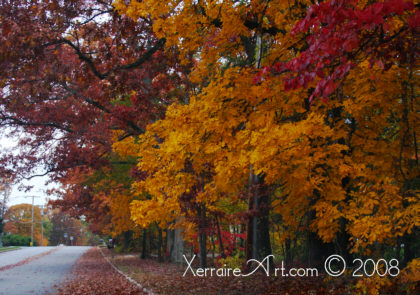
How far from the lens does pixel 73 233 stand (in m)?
105

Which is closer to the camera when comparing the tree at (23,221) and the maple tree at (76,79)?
the maple tree at (76,79)

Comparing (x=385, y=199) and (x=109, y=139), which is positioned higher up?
(x=109, y=139)

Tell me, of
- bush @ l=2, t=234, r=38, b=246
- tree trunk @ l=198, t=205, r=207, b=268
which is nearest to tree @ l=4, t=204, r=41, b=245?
bush @ l=2, t=234, r=38, b=246

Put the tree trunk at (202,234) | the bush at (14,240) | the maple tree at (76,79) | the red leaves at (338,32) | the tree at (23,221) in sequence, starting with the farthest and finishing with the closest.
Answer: the tree at (23,221), the bush at (14,240), the tree trunk at (202,234), the maple tree at (76,79), the red leaves at (338,32)

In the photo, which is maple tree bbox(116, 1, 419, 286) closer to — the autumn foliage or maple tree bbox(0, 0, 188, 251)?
the autumn foliage

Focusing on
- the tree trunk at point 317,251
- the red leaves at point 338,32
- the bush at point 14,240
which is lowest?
the bush at point 14,240

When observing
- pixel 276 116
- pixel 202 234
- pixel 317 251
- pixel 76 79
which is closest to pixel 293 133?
pixel 276 116

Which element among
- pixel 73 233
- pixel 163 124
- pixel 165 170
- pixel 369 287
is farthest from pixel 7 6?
pixel 73 233

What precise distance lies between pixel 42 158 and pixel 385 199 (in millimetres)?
14218

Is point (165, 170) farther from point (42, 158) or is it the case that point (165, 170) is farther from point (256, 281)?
point (42, 158)

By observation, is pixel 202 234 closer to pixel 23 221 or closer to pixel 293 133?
pixel 293 133

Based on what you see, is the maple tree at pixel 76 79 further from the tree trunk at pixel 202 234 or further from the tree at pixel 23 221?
the tree at pixel 23 221

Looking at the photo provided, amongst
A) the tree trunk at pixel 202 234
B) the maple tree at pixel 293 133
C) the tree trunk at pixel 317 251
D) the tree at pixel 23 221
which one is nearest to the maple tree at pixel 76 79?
the maple tree at pixel 293 133

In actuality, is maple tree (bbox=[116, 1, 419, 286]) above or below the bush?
above
